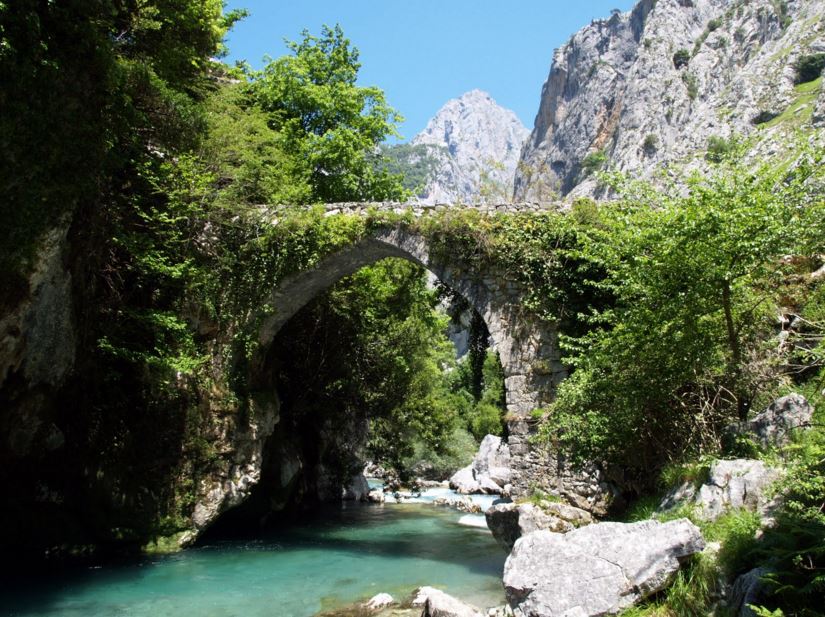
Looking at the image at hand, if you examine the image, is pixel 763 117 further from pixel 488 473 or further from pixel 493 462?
pixel 488 473

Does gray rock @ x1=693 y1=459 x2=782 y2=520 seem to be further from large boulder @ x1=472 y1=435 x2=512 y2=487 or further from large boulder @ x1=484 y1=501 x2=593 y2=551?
large boulder @ x1=472 y1=435 x2=512 y2=487

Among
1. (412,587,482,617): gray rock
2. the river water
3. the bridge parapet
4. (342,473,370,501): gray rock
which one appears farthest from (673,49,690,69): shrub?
(412,587,482,617): gray rock

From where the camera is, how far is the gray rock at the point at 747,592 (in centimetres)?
340

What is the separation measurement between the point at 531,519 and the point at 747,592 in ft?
12.8

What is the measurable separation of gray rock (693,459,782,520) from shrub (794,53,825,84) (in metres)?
51.4

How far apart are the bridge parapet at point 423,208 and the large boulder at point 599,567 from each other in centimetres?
533

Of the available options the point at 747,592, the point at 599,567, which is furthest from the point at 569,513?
the point at 747,592

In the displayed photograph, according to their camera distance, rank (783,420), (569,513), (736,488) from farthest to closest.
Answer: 1. (569,513)
2. (783,420)
3. (736,488)

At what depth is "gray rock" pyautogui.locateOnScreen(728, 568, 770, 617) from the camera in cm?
340

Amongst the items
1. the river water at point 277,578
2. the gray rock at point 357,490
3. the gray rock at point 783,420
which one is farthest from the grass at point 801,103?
the gray rock at point 783,420

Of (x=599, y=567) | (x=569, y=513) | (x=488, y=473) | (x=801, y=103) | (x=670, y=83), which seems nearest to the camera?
(x=599, y=567)

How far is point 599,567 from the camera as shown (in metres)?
4.11

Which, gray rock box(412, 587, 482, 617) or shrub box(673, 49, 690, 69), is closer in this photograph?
gray rock box(412, 587, 482, 617)

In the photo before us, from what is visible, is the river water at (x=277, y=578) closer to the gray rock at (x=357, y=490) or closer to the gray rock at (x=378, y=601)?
the gray rock at (x=378, y=601)
